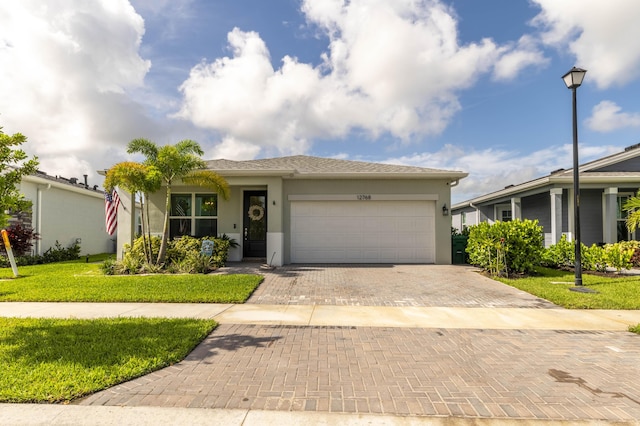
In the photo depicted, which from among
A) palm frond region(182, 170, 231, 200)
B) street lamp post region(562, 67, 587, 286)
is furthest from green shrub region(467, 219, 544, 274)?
palm frond region(182, 170, 231, 200)

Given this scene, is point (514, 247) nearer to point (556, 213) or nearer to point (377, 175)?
point (556, 213)

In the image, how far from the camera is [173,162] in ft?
35.0

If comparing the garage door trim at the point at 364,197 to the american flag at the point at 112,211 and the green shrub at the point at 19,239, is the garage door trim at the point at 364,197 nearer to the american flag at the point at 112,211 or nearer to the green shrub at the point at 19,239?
the american flag at the point at 112,211

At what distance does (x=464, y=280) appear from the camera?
9.70 meters

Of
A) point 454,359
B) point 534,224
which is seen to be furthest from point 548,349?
point 534,224

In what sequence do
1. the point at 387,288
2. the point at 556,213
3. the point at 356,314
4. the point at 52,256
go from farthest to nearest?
the point at 52,256 → the point at 556,213 → the point at 387,288 → the point at 356,314

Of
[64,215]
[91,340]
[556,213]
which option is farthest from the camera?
[64,215]

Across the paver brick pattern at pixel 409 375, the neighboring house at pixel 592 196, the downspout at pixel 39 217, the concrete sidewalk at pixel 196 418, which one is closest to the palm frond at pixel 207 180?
the paver brick pattern at pixel 409 375

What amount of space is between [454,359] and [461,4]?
10.2 m

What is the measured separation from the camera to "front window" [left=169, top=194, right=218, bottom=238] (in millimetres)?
13742

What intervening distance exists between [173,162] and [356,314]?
790 cm

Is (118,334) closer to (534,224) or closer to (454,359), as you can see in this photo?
(454,359)

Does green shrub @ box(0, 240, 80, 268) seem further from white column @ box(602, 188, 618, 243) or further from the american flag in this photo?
white column @ box(602, 188, 618, 243)

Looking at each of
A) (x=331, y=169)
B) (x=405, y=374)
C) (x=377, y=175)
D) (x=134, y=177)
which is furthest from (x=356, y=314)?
(x=134, y=177)
